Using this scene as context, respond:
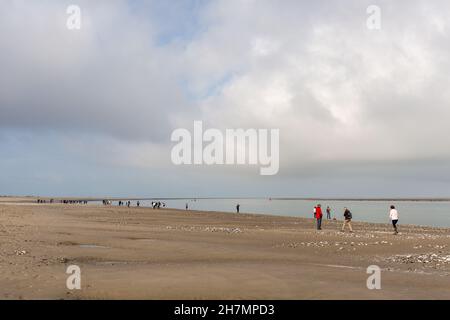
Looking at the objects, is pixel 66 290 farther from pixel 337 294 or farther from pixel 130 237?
pixel 130 237

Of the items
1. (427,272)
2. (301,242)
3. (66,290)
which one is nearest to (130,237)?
(301,242)

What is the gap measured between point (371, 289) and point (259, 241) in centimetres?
1617

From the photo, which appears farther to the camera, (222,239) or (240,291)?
(222,239)

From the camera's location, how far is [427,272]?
634 inches

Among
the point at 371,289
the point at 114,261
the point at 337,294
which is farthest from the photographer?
the point at 114,261

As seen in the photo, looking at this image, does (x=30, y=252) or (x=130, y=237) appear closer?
(x=30, y=252)
